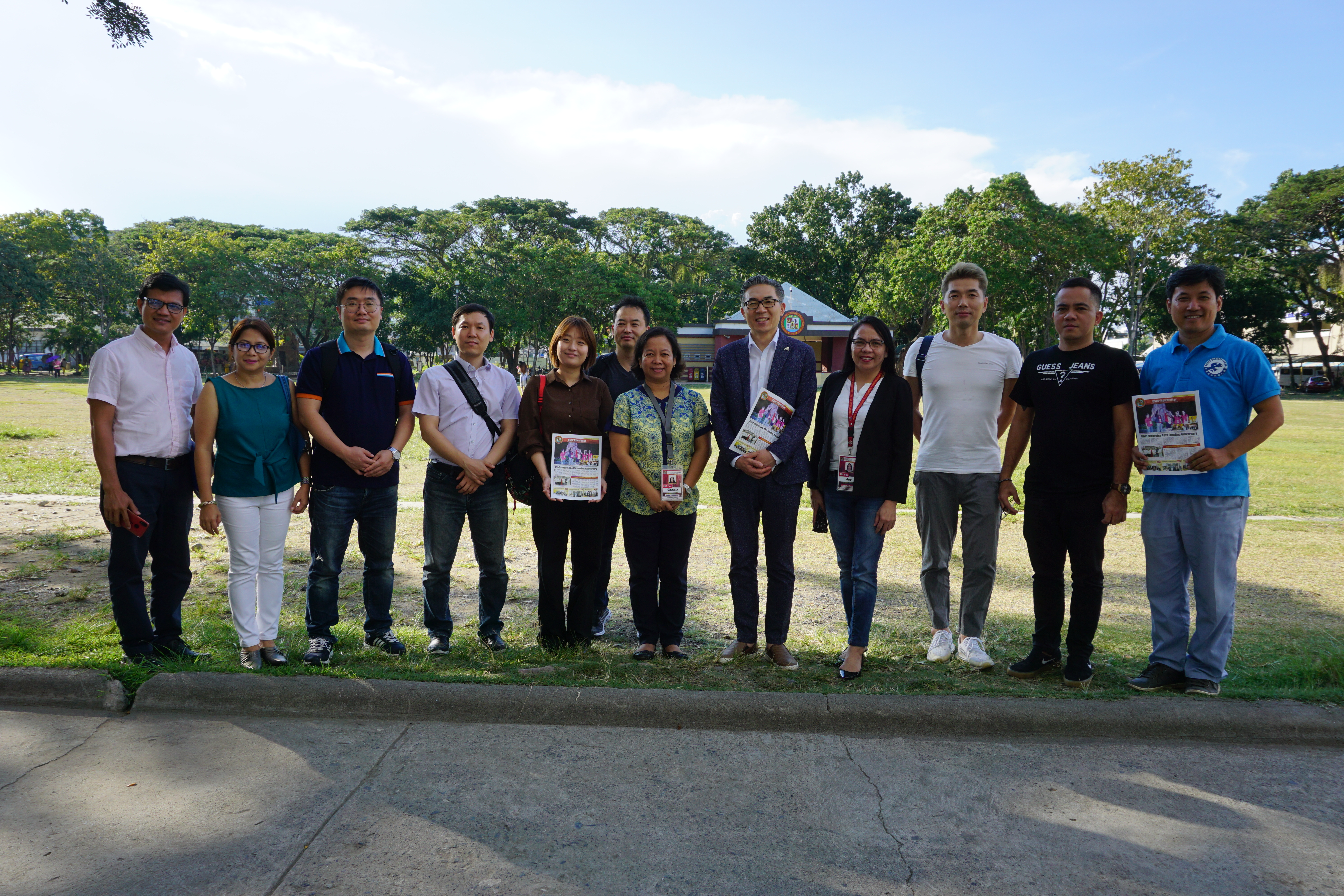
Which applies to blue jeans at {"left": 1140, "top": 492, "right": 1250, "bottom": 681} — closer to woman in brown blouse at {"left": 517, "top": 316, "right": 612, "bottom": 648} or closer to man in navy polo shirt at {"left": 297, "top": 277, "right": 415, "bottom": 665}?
woman in brown blouse at {"left": 517, "top": 316, "right": 612, "bottom": 648}

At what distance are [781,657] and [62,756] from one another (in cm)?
323

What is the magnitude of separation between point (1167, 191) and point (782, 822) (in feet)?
127

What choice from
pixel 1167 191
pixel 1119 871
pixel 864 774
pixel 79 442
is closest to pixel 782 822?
pixel 864 774

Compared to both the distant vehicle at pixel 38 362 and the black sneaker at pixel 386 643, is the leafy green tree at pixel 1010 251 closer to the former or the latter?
the black sneaker at pixel 386 643

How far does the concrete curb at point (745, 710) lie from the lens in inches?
142

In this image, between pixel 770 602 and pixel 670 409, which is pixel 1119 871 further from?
pixel 670 409

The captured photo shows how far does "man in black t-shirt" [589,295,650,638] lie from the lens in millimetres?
4977

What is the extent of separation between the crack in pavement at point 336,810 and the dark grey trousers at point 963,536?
2802mm

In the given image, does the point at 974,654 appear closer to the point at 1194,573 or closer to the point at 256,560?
the point at 1194,573

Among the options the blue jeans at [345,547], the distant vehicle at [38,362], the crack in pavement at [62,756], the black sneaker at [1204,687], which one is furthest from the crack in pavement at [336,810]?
the distant vehicle at [38,362]

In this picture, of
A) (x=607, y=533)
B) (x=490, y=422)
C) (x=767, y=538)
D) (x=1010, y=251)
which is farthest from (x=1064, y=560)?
(x=1010, y=251)

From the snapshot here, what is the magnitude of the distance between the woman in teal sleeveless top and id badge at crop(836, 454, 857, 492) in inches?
113

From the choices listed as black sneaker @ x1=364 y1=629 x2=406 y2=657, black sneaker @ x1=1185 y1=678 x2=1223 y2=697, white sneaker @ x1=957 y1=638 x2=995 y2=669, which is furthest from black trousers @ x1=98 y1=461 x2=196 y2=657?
black sneaker @ x1=1185 y1=678 x2=1223 y2=697

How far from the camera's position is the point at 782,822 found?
9.57ft
